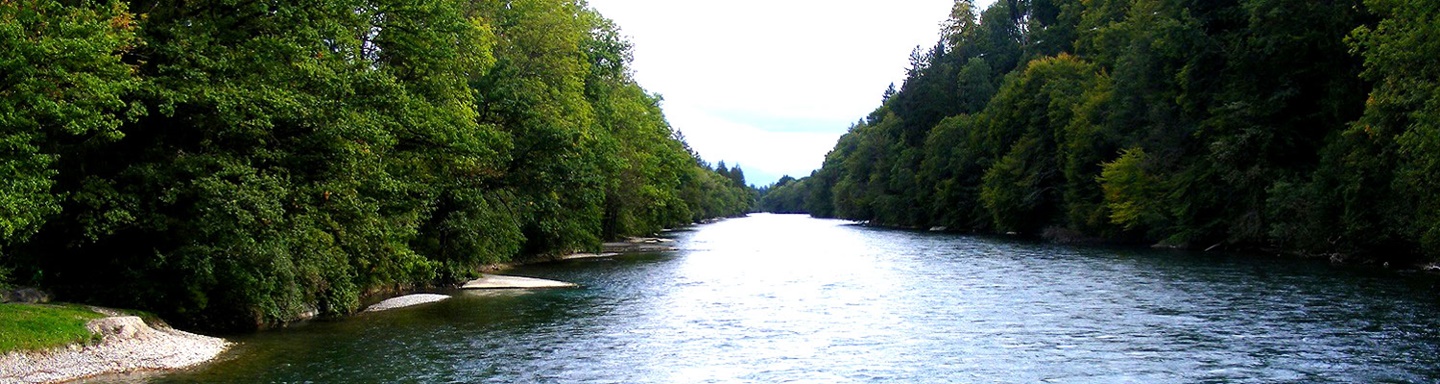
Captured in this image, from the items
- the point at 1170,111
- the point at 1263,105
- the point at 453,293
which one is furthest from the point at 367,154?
the point at 1170,111

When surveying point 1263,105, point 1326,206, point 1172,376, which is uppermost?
point 1263,105

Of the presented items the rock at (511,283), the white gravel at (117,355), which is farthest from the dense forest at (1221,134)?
the white gravel at (117,355)

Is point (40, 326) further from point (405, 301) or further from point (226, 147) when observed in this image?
point (405, 301)

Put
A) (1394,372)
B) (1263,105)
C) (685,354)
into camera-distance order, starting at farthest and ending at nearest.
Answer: (1263,105) → (685,354) → (1394,372)

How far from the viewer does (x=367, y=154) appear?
26.6m

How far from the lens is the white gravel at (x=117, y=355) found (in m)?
17.5

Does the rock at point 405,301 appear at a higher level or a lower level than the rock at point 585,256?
lower

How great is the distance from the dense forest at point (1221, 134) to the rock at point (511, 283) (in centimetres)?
2864

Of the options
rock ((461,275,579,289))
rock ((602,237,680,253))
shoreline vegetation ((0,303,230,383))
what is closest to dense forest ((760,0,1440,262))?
rock ((602,237,680,253))

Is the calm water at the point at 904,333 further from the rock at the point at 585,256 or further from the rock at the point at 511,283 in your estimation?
the rock at the point at 585,256

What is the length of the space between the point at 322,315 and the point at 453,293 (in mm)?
7427

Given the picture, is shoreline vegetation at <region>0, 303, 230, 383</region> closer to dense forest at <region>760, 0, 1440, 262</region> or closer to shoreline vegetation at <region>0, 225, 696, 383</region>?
shoreline vegetation at <region>0, 225, 696, 383</region>

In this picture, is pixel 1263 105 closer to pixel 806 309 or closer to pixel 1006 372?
pixel 806 309

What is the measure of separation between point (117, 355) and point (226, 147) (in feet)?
20.2
